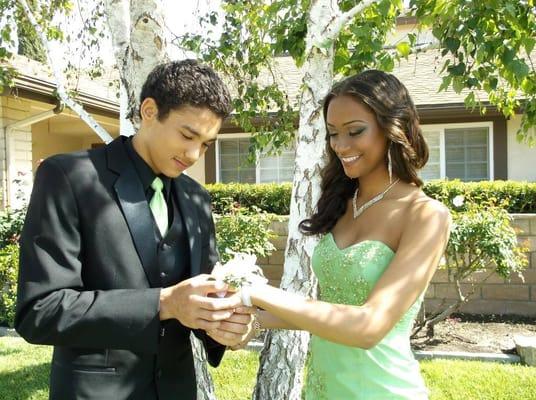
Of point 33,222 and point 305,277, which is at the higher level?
point 33,222

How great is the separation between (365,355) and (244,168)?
10.2 m

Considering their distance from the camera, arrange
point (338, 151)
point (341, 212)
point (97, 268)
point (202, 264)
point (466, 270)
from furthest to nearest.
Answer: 1. point (466, 270)
2. point (341, 212)
3. point (338, 151)
4. point (202, 264)
5. point (97, 268)

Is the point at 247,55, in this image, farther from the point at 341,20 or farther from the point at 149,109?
the point at 149,109

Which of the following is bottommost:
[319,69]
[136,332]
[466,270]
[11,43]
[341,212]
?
[466,270]

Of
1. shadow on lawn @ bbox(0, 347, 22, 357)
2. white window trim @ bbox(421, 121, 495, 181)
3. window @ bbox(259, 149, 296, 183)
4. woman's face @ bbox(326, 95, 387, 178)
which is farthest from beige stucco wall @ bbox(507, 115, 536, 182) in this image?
woman's face @ bbox(326, 95, 387, 178)

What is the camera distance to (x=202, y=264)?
2332mm

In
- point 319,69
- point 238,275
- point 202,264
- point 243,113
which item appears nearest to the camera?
point 238,275

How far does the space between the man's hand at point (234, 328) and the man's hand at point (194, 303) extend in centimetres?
19

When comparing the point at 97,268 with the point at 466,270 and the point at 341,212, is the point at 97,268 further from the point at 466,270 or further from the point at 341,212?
the point at 466,270

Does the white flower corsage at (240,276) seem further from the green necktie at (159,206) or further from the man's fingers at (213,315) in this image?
the green necktie at (159,206)

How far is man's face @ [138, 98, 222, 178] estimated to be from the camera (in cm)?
217

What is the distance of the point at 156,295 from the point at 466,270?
558 centimetres

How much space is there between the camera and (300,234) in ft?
12.8

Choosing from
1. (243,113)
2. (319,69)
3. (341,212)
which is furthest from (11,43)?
(341,212)
